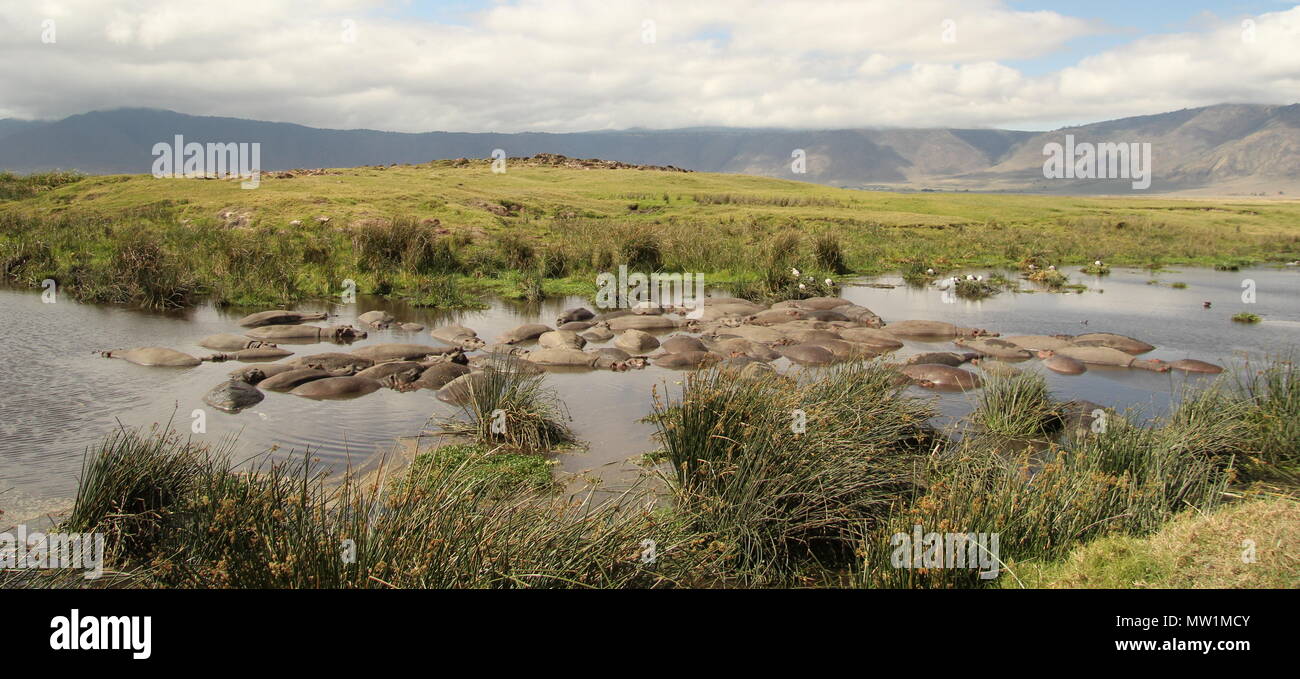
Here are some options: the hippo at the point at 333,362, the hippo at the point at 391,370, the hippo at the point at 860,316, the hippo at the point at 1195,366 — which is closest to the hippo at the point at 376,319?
the hippo at the point at 333,362

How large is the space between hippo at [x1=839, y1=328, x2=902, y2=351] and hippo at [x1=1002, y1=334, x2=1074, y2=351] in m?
2.04

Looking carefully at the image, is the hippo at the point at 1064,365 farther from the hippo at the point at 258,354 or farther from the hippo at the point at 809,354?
the hippo at the point at 258,354

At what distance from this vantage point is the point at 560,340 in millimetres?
14023

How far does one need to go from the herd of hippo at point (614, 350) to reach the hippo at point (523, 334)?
0.04 metres

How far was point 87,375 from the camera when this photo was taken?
1147 cm

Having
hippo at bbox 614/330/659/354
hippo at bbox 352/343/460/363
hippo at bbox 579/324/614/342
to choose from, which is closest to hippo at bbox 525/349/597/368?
hippo at bbox 614/330/659/354

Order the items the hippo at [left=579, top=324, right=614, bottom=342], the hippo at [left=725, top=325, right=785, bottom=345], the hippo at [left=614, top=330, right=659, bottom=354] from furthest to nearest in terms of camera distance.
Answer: the hippo at [left=579, top=324, right=614, bottom=342], the hippo at [left=725, top=325, right=785, bottom=345], the hippo at [left=614, top=330, right=659, bottom=354]

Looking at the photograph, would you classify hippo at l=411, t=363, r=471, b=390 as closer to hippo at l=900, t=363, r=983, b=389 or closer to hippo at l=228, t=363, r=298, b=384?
hippo at l=228, t=363, r=298, b=384

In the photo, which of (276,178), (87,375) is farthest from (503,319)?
(276,178)

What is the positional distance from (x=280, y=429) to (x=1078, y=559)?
806cm

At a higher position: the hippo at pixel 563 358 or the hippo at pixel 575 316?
the hippo at pixel 575 316

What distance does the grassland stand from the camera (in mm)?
20781

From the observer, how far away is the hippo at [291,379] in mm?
10969
